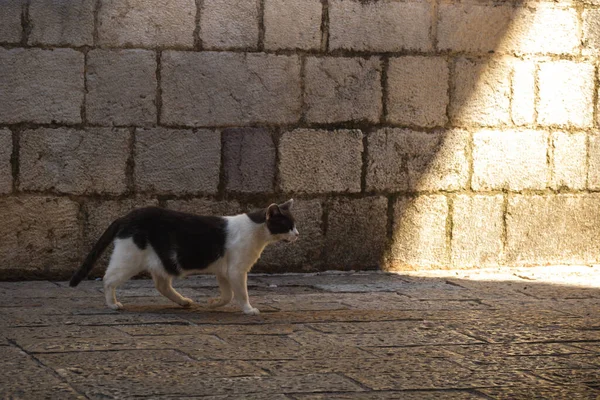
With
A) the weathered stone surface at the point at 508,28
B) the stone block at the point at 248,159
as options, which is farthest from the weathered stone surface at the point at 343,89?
the weathered stone surface at the point at 508,28

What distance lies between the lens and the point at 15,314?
5.04 m

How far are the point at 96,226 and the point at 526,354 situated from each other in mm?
3319

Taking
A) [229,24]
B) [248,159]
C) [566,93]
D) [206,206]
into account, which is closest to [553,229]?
[566,93]

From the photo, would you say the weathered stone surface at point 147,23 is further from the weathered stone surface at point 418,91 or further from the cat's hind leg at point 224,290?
the cat's hind leg at point 224,290

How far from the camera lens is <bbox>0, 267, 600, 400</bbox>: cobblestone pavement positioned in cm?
354

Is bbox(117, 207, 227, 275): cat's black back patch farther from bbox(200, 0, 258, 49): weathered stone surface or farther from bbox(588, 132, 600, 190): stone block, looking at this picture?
bbox(588, 132, 600, 190): stone block

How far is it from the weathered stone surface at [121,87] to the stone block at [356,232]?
1.49 m

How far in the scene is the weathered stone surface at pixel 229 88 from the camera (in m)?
6.61

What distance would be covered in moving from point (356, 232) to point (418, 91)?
112 cm

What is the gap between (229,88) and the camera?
671cm

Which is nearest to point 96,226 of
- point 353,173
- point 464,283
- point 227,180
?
point 227,180

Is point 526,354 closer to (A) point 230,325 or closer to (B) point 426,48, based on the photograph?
(A) point 230,325

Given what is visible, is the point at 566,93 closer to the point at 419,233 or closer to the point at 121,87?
the point at 419,233

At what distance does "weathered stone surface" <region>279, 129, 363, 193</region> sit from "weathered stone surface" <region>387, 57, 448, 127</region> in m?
0.37
